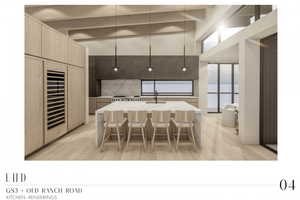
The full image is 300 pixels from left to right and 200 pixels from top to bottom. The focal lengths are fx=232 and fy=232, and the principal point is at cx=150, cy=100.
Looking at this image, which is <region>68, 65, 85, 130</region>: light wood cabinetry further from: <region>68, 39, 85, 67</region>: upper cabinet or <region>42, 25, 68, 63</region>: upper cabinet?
<region>42, 25, 68, 63</region>: upper cabinet

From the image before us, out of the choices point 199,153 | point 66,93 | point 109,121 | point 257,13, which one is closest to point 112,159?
point 109,121

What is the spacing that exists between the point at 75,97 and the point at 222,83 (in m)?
6.53

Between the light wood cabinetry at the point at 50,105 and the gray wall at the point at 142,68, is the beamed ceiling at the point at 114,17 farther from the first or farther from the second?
the light wood cabinetry at the point at 50,105

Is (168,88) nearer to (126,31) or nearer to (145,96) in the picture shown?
(145,96)

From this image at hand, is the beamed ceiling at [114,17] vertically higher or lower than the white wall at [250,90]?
higher

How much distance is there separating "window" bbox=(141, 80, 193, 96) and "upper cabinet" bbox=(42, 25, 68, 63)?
470 centimetres

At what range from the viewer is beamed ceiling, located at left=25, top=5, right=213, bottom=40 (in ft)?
21.9

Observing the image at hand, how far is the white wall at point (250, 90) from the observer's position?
482 cm

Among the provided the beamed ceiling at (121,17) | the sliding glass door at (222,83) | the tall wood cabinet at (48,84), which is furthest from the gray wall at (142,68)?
the tall wood cabinet at (48,84)

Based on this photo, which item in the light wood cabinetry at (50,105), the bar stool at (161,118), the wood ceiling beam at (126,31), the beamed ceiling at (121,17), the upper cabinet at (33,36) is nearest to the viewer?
the upper cabinet at (33,36)

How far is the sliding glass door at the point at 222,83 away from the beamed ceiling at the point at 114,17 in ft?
7.30

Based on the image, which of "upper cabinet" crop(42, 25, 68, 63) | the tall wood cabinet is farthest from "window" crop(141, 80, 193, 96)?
"upper cabinet" crop(42, 25, 68, 63)

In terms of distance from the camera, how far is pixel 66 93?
582 centimetres
